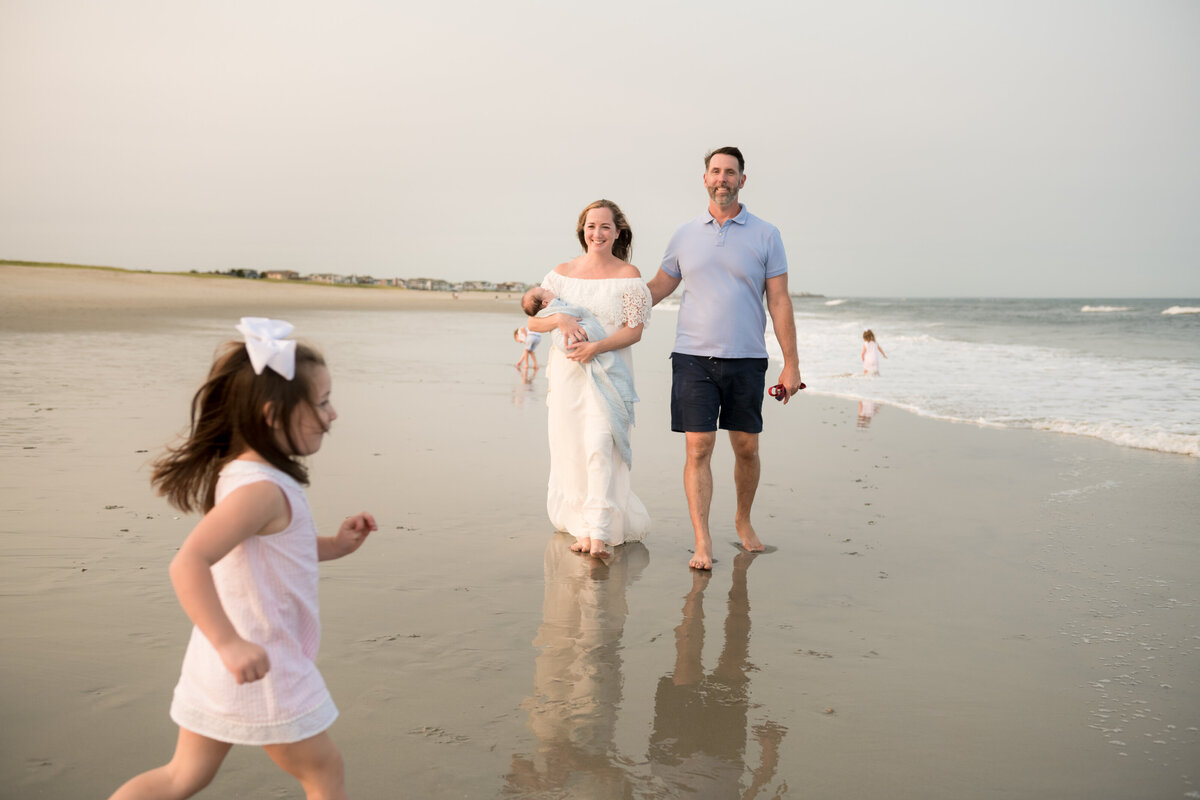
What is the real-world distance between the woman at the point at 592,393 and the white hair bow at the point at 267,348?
324 cm

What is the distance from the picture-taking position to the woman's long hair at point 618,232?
5.32 meters

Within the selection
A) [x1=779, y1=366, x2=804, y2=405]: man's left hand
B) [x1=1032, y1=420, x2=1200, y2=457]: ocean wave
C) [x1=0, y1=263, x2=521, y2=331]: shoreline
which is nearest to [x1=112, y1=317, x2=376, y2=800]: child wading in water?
[x1=779, y1=366, x2=804, y2=405]: man's left hand

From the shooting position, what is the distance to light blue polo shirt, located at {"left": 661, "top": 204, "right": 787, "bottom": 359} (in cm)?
509

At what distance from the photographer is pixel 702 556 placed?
4.80 metres

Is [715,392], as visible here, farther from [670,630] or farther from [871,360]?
[871,360]

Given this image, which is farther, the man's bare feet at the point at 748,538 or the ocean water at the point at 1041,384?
the ocean water at the point at 1041,384

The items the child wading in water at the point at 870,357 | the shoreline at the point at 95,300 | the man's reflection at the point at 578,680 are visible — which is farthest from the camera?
the shoreline at the point at 95,300

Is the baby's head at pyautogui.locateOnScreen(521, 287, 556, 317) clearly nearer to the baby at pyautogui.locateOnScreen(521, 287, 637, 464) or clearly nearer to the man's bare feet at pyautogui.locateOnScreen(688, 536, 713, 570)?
the baby at pyautogui.locateOnScreen(521, 287, 637, 464)

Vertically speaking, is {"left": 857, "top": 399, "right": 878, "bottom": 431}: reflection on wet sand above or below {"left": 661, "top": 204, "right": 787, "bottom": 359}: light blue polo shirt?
below

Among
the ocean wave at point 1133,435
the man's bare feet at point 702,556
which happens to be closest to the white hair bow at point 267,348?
the man's bare feet at point 702,556

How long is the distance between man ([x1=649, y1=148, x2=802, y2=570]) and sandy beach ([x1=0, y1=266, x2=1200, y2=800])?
2.38 ft

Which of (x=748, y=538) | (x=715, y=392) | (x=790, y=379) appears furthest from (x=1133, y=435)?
(x=715, y=392)

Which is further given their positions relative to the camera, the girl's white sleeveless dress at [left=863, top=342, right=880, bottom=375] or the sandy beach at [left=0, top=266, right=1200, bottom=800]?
the girl's white sleeveless dress at [left=863, top=342, right=880, bottom=375]

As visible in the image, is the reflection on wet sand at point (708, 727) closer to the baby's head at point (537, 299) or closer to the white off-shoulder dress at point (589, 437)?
the white off-shoulder dress at point (589, 437)
